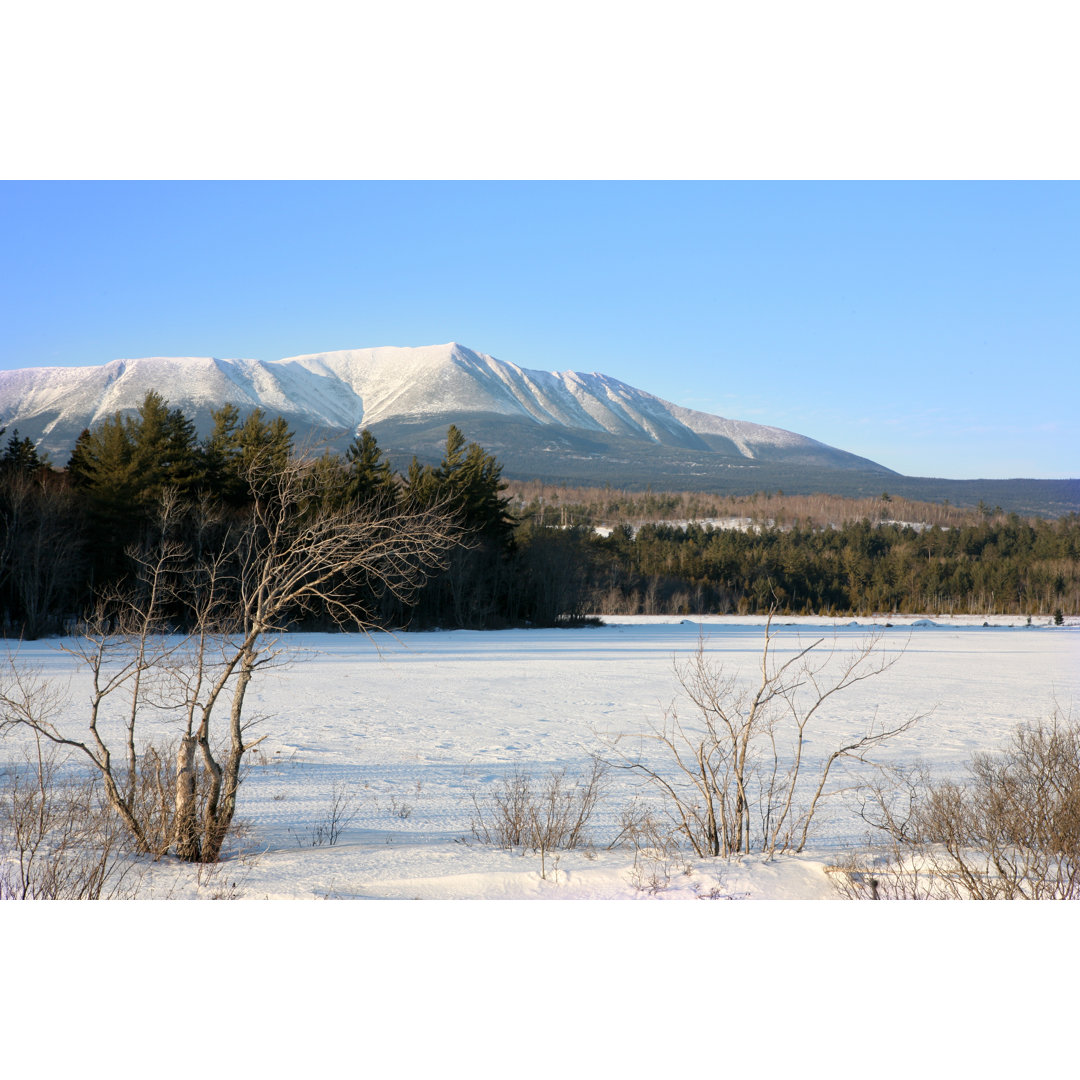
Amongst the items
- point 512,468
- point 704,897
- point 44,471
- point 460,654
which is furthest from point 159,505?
point 512,468

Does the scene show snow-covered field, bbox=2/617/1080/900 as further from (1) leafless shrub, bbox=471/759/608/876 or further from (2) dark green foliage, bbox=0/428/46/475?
(2) dark green foliage, bbox=0/428/46/475

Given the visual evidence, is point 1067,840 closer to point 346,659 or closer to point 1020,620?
point 346,659

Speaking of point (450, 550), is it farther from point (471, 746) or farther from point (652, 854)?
point (652, 854)

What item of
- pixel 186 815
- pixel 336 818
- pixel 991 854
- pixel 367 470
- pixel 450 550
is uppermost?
pixel 367 470

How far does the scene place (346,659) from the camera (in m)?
30.0

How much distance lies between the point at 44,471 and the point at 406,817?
1326 inches

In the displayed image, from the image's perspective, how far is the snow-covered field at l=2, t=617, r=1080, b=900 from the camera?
21.2 feet

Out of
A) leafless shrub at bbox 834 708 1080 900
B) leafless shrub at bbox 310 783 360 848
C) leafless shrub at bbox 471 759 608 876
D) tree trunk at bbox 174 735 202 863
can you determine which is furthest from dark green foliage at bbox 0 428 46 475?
leafless shrub at bbox 834 708 1080 900

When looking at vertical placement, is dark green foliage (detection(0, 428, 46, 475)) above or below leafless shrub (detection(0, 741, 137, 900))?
above

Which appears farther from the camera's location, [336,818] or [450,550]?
[450,550]

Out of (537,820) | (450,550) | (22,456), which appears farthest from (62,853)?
(450,550)

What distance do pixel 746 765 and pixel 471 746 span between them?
190 inches

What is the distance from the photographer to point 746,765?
13734 mm

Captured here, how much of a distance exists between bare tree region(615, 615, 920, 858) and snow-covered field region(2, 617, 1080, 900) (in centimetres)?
47
